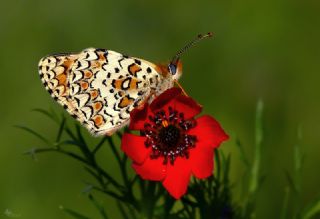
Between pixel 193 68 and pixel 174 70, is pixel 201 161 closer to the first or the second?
pixel 174 70

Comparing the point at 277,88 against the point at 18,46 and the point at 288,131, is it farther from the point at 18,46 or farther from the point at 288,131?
the point at 18,46

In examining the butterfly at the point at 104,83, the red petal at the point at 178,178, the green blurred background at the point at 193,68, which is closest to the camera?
the red petal at the point at 178,178

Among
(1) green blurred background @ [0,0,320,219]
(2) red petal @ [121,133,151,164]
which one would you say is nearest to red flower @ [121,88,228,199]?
(2) red petal @ [121,133,151,164]

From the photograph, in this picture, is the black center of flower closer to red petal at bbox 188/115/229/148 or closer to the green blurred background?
red petal at bbox 188/115/229/148

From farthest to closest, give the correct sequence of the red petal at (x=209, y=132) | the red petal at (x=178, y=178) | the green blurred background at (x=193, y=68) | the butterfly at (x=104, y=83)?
1. the green blurred background at (x=193, y=68)
2. the butterfly at (x=104, y=83)
3. the red petal at (x=209, y=132)
4. the red petal at (x=178, y=178)

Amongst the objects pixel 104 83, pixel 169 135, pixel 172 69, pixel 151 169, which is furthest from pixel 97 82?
pixel 151 169

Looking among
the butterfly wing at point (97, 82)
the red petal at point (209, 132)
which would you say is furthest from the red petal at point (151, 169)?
the butterfly wing at point (97, 82)

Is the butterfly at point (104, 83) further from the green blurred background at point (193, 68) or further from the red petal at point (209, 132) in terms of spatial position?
the green blurred background at point (193, 68)

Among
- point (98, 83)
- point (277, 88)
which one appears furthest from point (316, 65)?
point (98, 83)
